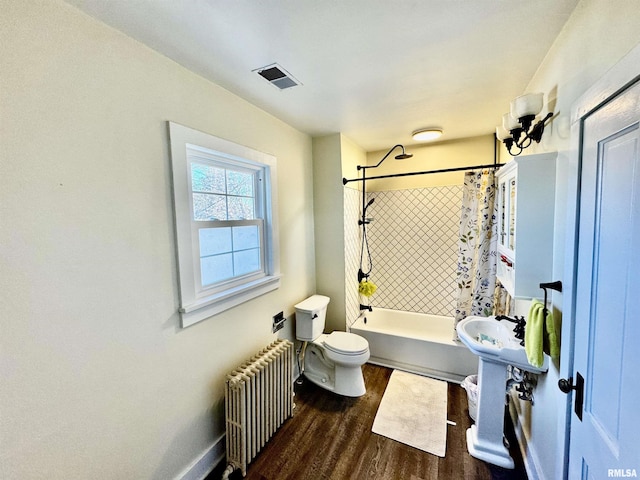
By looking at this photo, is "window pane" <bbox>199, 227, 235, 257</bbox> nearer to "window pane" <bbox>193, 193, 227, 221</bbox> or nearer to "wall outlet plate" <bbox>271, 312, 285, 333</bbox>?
"window pane" <bbox>193, 193, 227, 221</bbox>

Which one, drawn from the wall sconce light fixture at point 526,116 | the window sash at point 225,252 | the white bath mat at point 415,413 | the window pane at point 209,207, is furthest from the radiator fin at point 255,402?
the wall sconce light fixture at point 526,116

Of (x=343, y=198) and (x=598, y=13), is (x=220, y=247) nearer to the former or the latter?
(x=343, y=198)

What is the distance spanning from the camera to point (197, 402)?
1579 millimetres

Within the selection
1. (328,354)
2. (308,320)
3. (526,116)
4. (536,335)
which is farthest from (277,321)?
(526,116)

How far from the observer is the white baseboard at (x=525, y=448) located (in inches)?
59.2

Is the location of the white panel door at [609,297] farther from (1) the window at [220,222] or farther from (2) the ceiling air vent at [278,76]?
(1) the window at [220,222]

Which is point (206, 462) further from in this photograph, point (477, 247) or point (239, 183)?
point (477, 247)

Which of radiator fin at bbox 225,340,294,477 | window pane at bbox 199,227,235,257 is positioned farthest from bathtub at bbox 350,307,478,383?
window pane at bbox 199,227,235,257

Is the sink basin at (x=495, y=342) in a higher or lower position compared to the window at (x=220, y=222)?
lower

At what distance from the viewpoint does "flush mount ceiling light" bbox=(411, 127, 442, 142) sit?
2626 mm

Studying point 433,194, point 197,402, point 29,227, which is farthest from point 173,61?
point 433,194

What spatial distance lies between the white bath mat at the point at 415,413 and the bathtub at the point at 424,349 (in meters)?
0.13

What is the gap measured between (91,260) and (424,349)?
2764 mm

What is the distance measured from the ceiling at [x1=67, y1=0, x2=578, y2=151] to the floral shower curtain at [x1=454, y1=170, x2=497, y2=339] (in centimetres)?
78
